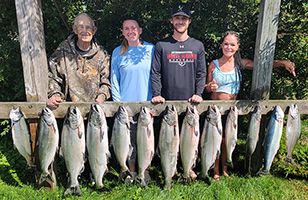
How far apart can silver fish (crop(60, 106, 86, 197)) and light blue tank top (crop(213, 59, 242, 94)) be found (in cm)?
218

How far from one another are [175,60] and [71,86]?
164cm

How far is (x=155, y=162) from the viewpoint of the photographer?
438cm

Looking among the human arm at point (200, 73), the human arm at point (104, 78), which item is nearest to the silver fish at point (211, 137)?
the human arm at point (200, 73)

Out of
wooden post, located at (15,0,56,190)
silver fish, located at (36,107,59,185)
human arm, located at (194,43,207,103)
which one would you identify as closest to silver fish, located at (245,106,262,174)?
human arm, located at (194,43,207,103)

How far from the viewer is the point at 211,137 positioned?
3.09 metres

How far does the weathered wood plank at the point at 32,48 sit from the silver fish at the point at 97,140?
85 cm

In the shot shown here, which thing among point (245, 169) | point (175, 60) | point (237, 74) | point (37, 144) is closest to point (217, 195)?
point (245, 169)

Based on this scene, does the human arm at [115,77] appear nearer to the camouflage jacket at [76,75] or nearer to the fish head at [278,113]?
the camouflage jacket at [76,75]

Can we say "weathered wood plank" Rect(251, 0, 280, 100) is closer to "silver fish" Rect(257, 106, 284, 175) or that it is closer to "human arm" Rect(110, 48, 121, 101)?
"silver fish" Rect(257, 106, 284, 175)

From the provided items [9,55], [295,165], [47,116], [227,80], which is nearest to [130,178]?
[47,116]

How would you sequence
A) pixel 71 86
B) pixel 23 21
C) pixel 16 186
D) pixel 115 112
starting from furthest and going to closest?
pixel 16 186 < pixel 71 86 < pixel 115 112 < pixel 23 21

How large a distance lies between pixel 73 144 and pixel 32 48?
55.5 inches

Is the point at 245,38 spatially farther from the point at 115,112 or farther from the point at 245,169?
the point at 115,112

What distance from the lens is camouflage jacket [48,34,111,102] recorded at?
331 cm
